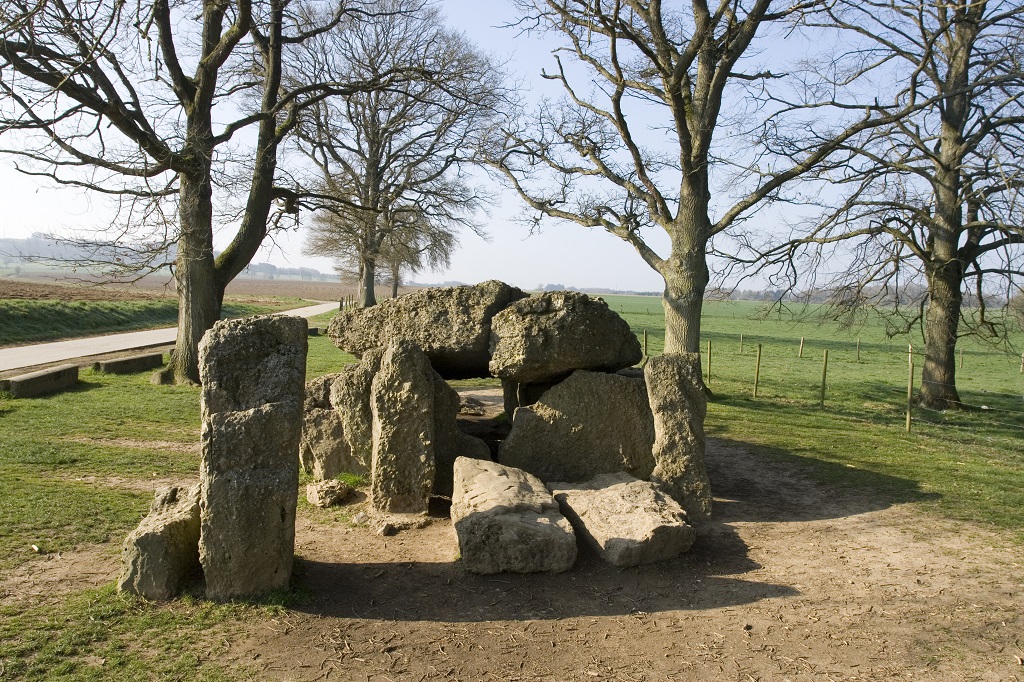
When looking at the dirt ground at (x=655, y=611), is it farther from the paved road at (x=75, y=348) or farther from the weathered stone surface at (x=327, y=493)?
the paved road at (x=75, y=348)

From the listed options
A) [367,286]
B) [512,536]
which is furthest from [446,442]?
[367,286]

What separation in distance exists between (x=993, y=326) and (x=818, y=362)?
16736mm

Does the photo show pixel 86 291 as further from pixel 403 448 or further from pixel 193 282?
pixel 403 448

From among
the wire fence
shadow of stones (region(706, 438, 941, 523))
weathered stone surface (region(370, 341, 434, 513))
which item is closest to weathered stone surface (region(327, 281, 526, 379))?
weathered stone surface (region(370, 341, 434, 513))

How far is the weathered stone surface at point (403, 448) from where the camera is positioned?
306 inches

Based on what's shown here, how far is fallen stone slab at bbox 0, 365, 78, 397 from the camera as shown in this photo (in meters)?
12.8

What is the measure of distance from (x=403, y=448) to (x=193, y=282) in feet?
28.4

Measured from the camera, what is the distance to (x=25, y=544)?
6242 millimetres

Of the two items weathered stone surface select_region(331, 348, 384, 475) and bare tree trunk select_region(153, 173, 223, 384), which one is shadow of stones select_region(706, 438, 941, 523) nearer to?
weathered stone surface select_region(331, 348, 384, 475)

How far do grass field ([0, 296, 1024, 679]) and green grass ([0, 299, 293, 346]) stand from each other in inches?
361

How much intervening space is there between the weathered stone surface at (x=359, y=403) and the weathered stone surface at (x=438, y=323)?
47 cm

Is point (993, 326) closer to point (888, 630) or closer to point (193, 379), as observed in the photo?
point (888, 630)

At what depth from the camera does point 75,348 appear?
20625mm

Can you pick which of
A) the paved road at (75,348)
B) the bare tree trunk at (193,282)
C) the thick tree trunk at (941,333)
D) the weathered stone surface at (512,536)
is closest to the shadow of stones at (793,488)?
the weathered stone surface at (512,536)
